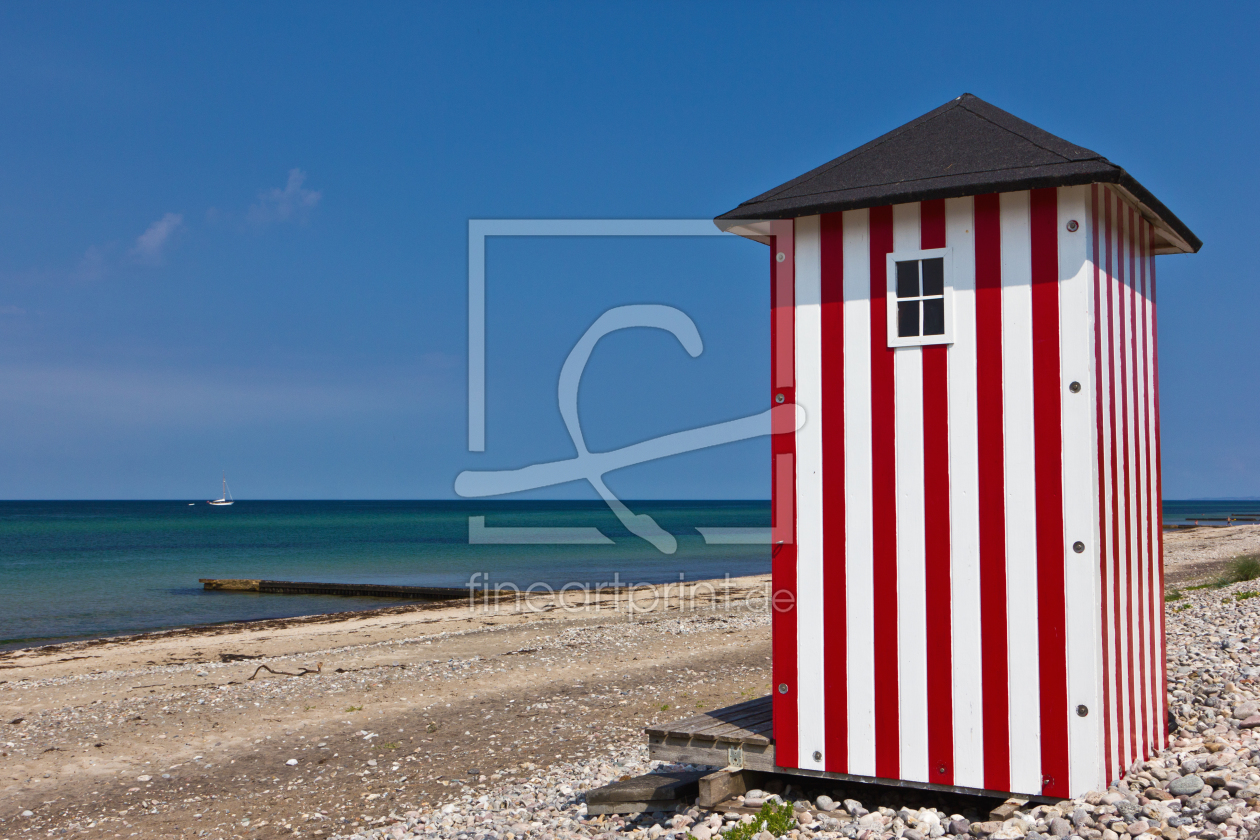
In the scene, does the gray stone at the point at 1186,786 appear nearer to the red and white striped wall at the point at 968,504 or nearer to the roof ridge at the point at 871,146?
the red and white striped wall at the point at 968,504

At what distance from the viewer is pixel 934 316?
17.5 feet

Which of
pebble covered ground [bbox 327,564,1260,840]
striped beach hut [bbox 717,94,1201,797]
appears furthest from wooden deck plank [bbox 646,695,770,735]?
striped beach hut [bbox 717,94,1201,797]

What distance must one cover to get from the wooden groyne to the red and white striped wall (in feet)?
81.4

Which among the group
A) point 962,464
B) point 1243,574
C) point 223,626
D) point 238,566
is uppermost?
point 962,464

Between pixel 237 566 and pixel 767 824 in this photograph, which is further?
pixel 237 566

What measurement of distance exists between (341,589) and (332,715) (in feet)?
75.7

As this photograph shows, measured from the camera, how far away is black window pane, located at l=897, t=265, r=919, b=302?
540 centimetres

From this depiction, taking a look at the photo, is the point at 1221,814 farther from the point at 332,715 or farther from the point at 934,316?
the point at 332,715

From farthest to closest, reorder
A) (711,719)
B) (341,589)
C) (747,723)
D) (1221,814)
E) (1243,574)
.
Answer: (341,589) < (1243,574) < (711,719) < (747,723) < (1221,814)

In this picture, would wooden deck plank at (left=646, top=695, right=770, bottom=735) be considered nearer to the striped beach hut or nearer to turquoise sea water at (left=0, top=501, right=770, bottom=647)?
the striped beach hut

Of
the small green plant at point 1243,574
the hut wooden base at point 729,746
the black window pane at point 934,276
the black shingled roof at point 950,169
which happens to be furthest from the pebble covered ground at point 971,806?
the small green plant at point 1243,574

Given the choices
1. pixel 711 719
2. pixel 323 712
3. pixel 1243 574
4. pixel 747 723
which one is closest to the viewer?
pixel 747 723

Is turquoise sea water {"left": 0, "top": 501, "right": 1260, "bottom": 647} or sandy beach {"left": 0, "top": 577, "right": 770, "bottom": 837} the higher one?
sandy beach {"left": 0, "top": 577, "right": 770, "bottom": 837}

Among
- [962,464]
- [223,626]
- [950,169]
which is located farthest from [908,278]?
[223,626]
